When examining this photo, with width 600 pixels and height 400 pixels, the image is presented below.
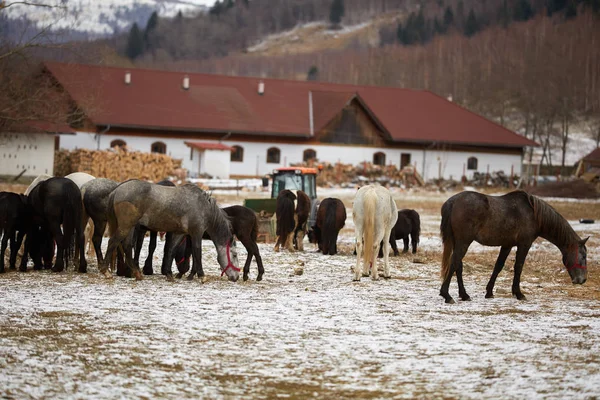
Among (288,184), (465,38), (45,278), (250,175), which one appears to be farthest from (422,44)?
(45,278)

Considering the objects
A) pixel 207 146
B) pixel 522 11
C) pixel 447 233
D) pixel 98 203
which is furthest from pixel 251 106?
pixel 522 11

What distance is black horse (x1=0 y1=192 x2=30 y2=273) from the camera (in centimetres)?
1336

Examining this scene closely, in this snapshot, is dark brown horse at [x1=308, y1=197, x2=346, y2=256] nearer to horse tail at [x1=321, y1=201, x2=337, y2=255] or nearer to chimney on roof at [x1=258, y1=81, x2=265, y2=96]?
horse tail at [x1=321, y1=201, x2=337, y2=255]

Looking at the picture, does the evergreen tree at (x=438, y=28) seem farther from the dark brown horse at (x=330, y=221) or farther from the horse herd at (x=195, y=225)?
the horse herd at (x=195, y=225)

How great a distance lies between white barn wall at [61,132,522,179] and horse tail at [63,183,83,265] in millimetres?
36385

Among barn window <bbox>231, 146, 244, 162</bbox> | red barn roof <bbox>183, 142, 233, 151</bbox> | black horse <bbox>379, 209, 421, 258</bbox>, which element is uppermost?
red barn roof <bbox>183, 142, 233, 151</bbox>

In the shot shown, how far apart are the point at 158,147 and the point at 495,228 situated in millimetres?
41958

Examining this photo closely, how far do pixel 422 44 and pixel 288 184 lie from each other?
148 metres

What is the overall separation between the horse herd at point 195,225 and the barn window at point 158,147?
37568 mm

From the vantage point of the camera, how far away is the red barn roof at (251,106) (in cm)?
5172

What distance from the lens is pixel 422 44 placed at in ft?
542

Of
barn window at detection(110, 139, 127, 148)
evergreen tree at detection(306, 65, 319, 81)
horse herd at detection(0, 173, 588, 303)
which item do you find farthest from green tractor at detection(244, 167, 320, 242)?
evergreen tree at detection(306, 65, 319, 81)

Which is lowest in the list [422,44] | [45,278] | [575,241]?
[45,278]

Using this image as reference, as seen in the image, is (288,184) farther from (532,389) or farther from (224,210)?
(532,389)
